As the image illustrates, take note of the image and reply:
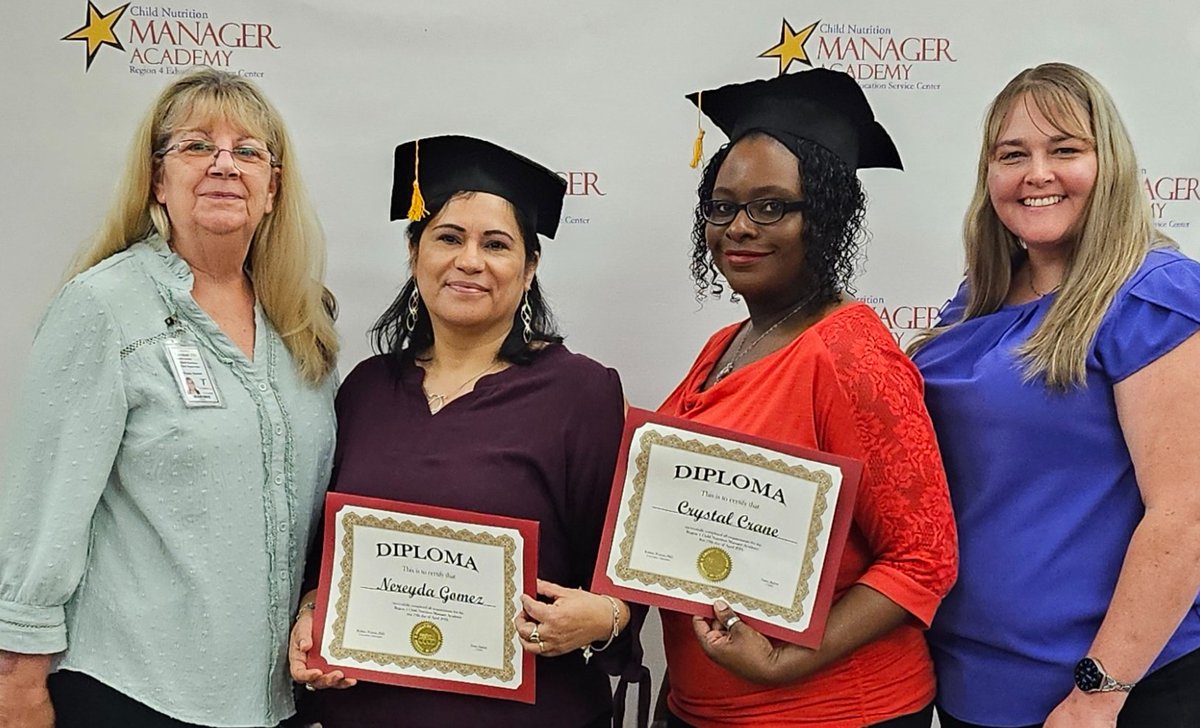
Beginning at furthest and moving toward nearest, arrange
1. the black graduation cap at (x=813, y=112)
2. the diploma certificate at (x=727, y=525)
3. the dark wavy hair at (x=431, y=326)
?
1. the dark wavy hair at (x=431, y=326)
2. the black graduation cap at (x=813, y=112)
3. the diploma certificate at (x=727, y=525)

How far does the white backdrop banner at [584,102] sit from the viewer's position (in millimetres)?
2400

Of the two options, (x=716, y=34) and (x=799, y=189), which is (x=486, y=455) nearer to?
(x=799, y=189)

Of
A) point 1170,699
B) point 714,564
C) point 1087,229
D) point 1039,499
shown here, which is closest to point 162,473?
point 714,564

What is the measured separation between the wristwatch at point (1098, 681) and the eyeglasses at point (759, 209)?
2.72ft

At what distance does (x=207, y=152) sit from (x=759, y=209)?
3.07 feet

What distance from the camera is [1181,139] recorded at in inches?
97.0

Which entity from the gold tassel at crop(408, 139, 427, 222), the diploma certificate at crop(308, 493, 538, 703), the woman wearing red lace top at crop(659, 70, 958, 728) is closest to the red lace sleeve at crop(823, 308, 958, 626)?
the woman wearing red lace top at crop(659, 70, 958, 728)

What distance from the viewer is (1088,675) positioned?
1.56 meters

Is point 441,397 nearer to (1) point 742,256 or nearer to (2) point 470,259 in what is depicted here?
(2) point 470,259

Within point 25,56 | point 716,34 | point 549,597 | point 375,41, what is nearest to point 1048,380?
point 549,597

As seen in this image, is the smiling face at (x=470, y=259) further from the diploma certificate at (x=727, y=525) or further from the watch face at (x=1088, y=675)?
the watch face at (x=1088, y=675)

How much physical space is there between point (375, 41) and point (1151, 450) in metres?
1.81

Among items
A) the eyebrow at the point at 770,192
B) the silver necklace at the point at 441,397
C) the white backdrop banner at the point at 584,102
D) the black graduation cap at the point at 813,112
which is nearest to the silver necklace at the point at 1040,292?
the black graduation cap at the point at 813,112

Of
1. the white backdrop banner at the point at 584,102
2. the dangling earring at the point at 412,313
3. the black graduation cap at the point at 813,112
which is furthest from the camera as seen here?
the white backdrop banner at the point at 584,102
